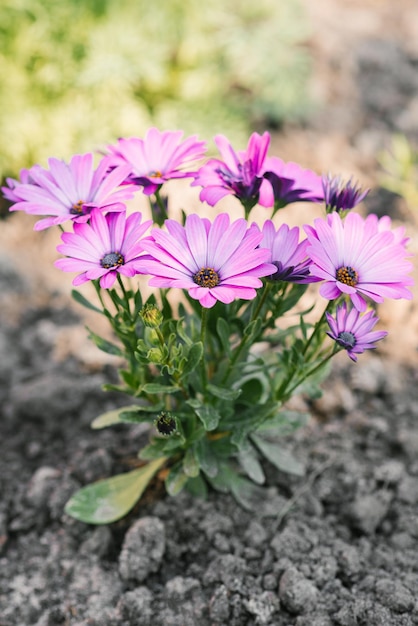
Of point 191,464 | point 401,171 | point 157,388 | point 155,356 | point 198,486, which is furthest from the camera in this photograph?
point 401,171

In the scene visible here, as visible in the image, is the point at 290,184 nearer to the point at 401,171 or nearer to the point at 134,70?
the point at 401,171

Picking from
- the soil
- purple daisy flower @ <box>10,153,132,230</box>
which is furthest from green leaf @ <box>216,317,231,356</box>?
the soil

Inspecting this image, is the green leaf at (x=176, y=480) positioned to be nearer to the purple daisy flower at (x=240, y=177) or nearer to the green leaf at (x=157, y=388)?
the green leaf at (x=157, y=388)

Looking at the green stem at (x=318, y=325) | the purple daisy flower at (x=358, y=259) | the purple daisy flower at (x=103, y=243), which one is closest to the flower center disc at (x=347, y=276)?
the purple daisy flower at (x=358, y=259)

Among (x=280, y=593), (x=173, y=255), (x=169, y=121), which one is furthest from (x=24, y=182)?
(x=169, y=121)

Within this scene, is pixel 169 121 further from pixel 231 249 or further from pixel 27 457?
pixel 231 249

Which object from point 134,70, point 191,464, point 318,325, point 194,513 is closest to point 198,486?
point 194,513
